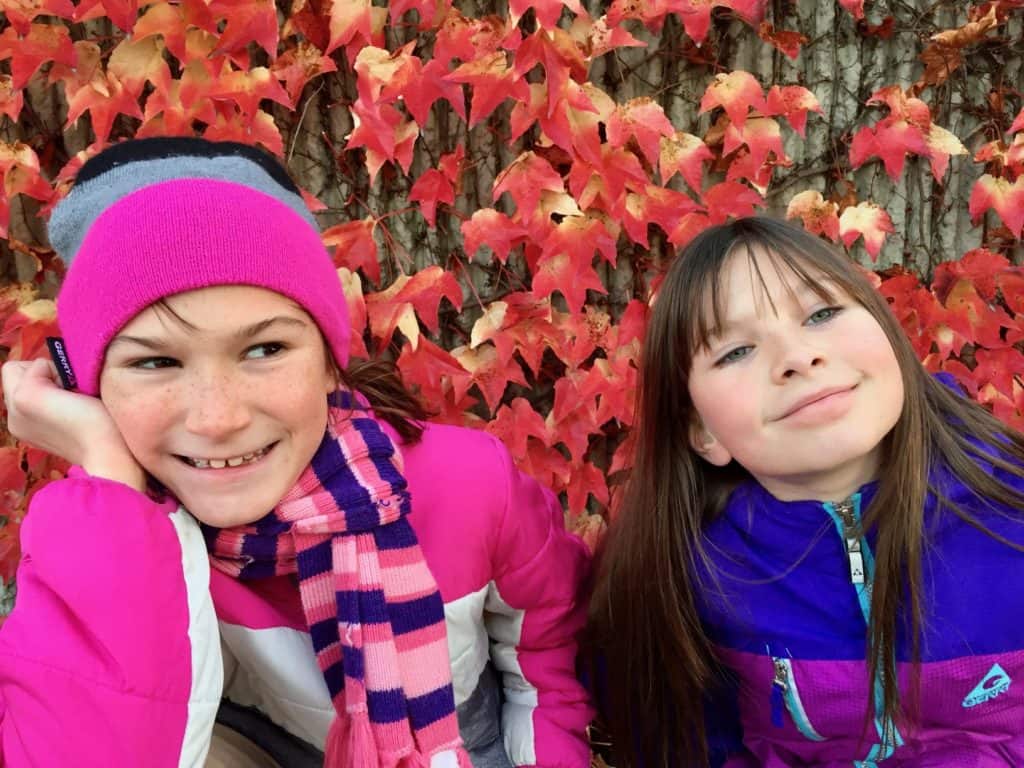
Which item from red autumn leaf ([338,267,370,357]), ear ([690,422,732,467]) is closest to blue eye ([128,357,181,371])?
red autumn leaf ([338,267,370,357])

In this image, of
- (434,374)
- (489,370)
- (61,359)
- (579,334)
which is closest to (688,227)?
(579,334)

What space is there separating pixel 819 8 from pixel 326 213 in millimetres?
1324

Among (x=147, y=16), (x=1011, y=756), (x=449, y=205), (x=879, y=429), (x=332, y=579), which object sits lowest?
(x=1011, y=756)

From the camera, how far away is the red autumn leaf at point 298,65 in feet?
6.18

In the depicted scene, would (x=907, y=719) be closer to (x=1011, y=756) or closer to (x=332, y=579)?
(x=1011, y=756)

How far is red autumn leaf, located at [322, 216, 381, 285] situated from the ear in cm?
83

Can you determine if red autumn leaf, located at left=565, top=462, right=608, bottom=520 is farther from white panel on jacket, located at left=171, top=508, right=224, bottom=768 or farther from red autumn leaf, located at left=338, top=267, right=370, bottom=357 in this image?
white panel on jacket, located at left=171, top=508, right=224, bottom=768

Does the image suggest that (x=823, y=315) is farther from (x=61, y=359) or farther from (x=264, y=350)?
(x=61, y=359)

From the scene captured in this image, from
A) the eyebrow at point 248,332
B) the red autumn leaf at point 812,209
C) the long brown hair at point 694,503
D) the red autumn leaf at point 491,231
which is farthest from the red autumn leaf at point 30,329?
the red autumn leaf at point 812,209

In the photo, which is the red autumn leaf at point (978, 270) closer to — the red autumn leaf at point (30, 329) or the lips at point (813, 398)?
the lips at point (813, 398)

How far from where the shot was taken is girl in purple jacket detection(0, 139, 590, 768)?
1.16 meters

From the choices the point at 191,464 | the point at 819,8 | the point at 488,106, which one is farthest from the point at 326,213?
the point at 819,8

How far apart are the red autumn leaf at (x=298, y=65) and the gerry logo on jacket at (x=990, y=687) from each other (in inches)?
68.1

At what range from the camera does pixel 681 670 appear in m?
1.57
